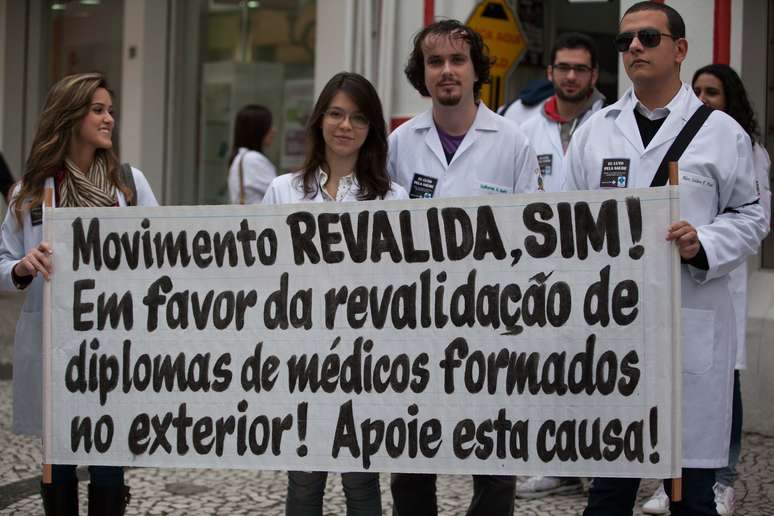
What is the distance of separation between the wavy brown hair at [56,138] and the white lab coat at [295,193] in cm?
60

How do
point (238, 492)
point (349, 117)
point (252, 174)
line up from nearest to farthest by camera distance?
point (349, 117), point (238, 492), point (252, 174)

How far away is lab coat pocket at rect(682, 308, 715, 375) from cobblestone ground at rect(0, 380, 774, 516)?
172 cm

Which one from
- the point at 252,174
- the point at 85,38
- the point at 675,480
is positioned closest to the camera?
the point at 675,480

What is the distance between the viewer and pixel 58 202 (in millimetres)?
4348

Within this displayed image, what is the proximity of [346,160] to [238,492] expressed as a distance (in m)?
2.17

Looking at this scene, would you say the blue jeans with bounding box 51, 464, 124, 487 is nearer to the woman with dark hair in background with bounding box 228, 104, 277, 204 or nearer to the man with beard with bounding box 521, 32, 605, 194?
the man with beard with bounding box 521, 32, 605, 194

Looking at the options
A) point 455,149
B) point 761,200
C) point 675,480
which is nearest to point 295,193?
point 455,149

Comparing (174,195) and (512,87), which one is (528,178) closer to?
(512,87)

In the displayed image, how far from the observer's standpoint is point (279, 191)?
166 inches

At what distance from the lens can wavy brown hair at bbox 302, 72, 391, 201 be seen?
13.7 feet

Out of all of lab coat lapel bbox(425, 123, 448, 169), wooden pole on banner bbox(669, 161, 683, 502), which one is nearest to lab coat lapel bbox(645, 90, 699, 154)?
wooden pole on banner bbox(669, 161, 683, 502)

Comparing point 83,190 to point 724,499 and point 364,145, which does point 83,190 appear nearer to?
point 364,145

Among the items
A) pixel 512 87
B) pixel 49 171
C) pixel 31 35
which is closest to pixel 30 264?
pixel 49 171

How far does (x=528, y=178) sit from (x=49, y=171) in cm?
172
